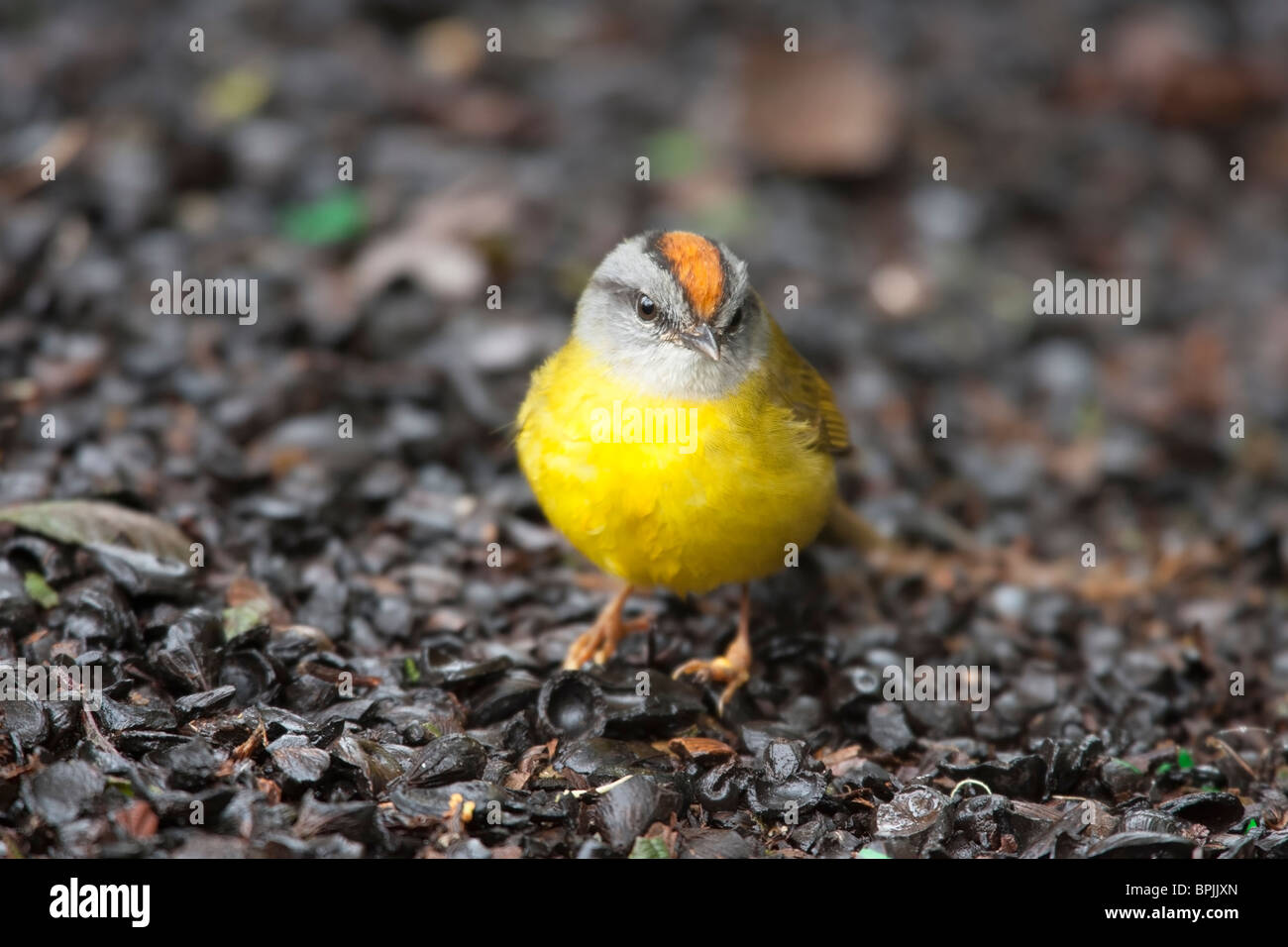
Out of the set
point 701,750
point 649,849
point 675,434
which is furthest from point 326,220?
point 649,849

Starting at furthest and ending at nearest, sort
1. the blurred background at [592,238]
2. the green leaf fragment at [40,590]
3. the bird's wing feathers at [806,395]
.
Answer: the blurred background at [592,238], the bird's wing feathers at [806,395], the green leaf fragment at [40,590]

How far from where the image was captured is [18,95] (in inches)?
328

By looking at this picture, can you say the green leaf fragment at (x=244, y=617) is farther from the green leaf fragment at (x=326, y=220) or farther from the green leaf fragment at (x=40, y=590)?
the green leaf fragment at (x=326, y=220)

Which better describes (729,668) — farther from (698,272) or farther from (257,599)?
(257,599)

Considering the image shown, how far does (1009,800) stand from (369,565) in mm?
3058

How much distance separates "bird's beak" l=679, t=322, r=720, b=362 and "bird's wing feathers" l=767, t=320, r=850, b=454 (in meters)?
0.49

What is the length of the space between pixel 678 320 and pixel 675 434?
0.50 meters

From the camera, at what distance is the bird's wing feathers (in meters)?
5.68

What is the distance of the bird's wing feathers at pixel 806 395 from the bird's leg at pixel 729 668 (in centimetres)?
95

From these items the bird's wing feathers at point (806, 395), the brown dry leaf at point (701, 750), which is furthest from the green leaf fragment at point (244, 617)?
the bird's wing feathers at point (806, 395)

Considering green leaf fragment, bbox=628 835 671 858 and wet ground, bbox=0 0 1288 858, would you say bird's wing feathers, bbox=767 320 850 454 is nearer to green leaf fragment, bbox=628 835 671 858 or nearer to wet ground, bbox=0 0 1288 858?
wet ground, bbox=0 0 1288 858

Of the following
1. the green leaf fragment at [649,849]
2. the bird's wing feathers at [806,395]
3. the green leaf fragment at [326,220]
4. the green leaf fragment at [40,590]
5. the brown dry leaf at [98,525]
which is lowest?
the green leaf fragment at [649,849]

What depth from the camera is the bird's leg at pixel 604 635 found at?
5.80m
